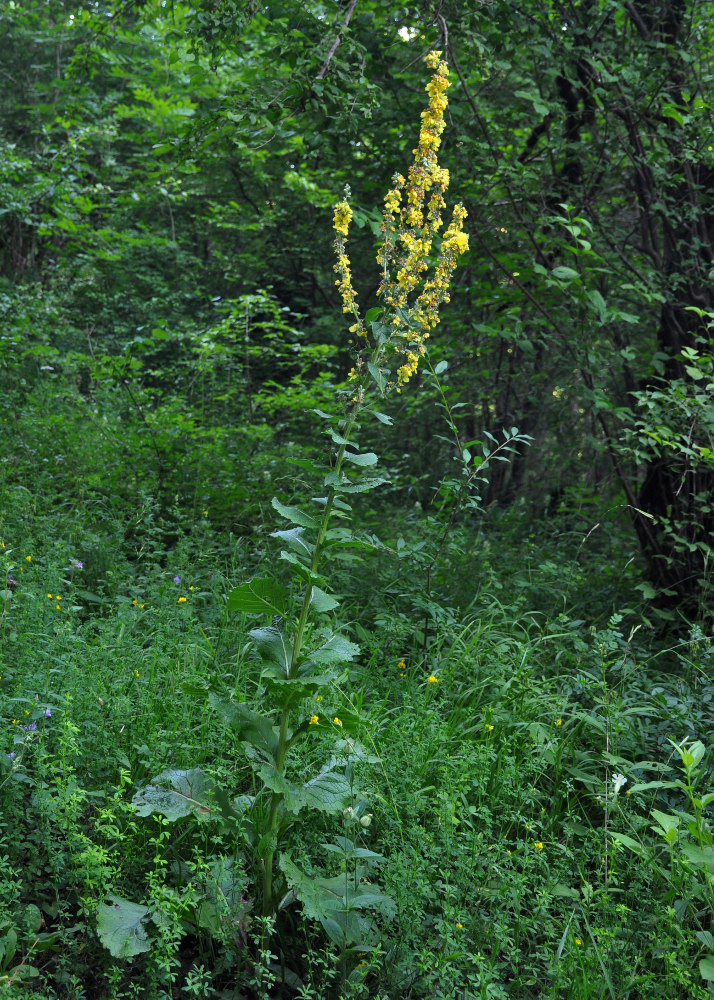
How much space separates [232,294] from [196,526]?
9039 mm

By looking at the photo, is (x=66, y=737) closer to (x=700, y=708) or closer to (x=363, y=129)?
(x=700, y=708)

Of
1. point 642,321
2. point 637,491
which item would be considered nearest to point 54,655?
point 637,491

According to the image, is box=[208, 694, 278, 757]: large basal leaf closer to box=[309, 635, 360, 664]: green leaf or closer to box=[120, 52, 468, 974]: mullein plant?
box=[120, 52, 468, 974]: mullein plant

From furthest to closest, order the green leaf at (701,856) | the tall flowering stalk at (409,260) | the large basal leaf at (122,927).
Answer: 1. the tall flowering stalk at (409,260)
2. the green leaf at (701,856)
3. the large basal leaf at (122,927)

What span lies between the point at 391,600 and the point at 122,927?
2555 millimetres

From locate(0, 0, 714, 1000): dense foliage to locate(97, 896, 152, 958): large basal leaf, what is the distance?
10 millimetres

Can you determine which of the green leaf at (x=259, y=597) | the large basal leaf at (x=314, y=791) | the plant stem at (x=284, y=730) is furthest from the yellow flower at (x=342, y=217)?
the large basal leaf at (x=314, y=791)

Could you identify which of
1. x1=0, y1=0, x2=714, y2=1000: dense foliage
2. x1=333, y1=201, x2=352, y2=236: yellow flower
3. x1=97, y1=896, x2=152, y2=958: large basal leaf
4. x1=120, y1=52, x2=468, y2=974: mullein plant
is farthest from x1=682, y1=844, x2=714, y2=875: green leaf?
x1=333, y1=201, x2=352, y2=236: yellow flower

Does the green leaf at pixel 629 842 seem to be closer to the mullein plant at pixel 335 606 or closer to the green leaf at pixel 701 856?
the green leaf at pixel 701 856

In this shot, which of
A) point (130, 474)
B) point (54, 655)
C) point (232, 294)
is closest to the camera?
point (54, 655)

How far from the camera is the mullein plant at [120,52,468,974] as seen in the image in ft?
6.77

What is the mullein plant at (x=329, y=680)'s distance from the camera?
6.77 feet

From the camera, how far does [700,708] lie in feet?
10.4

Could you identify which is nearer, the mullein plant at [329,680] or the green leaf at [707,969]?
the green leaf at [707,969]
